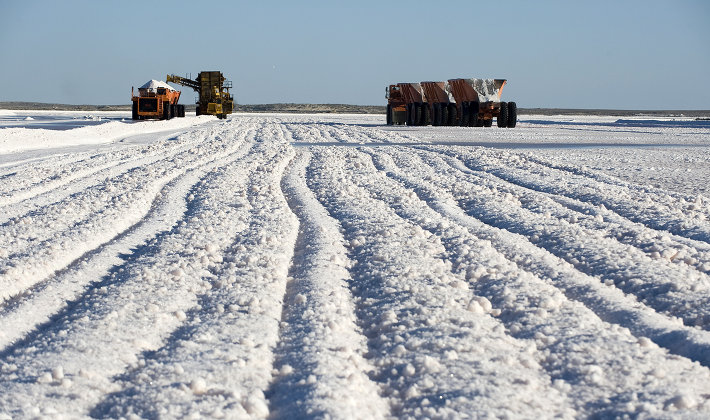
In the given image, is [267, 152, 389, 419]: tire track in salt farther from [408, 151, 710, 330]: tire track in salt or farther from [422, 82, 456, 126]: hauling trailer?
[422, 82, 456, 126]: hauling trailer

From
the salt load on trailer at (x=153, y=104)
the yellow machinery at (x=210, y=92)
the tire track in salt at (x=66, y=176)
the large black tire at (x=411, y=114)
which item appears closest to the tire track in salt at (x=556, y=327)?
the tire track in salt at (x=66, y=176)

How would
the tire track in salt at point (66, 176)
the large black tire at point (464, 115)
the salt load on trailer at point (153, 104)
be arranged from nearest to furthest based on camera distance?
the tire track in salt at point (66, 176), the large black tire at point (464, 115), the salt load on trailer at point (153, 104)

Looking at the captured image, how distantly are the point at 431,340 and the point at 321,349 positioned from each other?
49cm

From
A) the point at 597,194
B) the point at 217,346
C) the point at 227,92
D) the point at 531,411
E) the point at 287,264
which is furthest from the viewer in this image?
the point at 227,92

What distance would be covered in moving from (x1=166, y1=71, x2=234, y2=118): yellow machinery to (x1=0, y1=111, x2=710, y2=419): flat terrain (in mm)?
41088

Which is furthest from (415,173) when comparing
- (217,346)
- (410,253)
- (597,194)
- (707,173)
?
(217,346)

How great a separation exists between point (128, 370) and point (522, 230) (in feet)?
13.4

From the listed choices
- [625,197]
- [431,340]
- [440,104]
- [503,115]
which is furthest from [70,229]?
[440,104]

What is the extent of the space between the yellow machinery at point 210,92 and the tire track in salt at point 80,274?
42.1m

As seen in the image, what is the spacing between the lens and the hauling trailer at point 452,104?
34875mm

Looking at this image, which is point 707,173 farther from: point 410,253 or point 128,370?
point 128,370

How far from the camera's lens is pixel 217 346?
3668mm

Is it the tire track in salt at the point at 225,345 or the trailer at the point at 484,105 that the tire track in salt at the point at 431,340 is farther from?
the trailer at the point at 484,105

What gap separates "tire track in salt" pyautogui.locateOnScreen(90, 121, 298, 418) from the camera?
3010 mm
